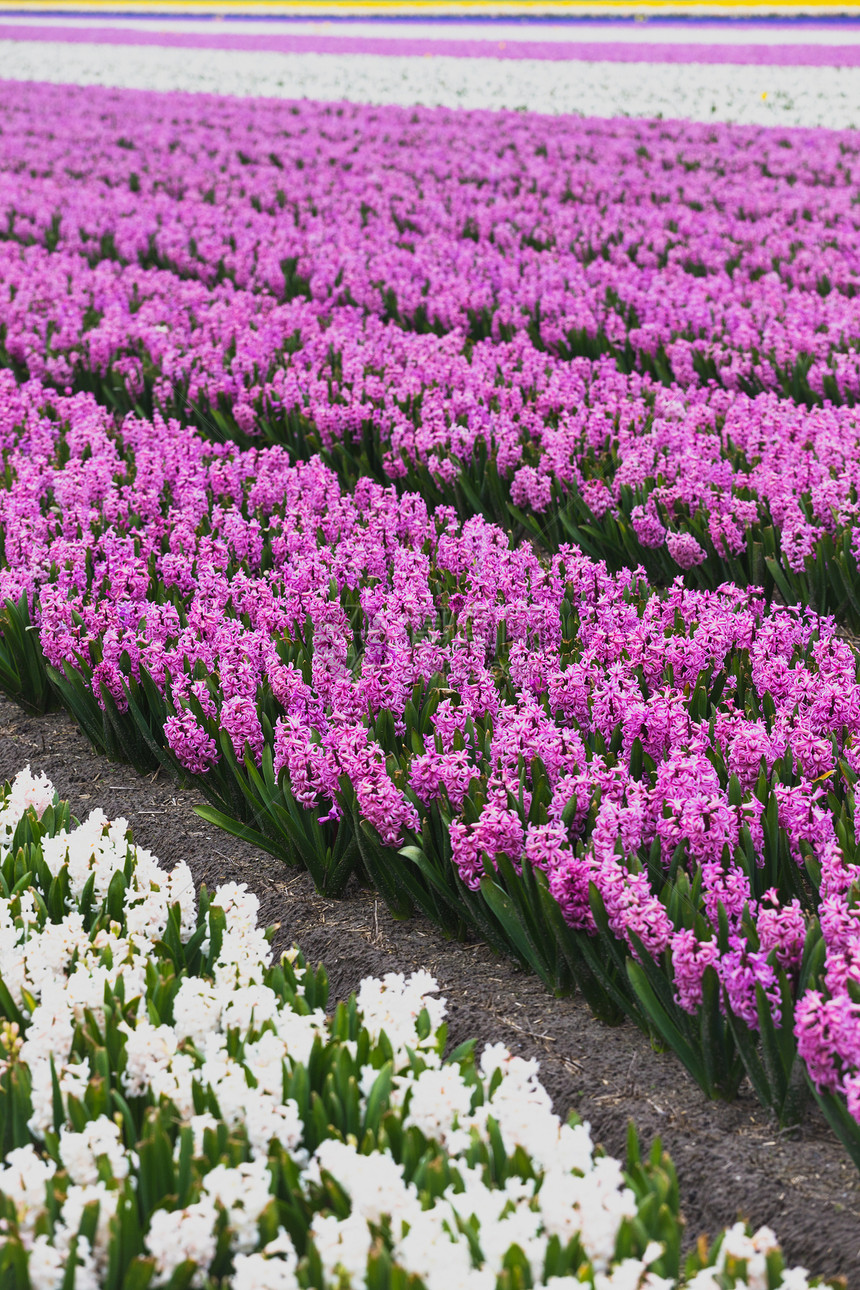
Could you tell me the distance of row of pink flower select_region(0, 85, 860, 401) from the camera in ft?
27.4

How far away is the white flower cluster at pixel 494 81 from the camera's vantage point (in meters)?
22.2

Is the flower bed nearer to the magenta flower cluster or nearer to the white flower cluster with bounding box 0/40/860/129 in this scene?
the magenta flower cluster

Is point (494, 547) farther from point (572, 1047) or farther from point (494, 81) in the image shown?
point (494, 81)

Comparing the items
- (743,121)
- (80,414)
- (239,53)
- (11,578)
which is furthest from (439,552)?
(239,53)

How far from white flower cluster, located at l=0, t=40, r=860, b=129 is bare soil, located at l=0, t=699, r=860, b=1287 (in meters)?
19.4

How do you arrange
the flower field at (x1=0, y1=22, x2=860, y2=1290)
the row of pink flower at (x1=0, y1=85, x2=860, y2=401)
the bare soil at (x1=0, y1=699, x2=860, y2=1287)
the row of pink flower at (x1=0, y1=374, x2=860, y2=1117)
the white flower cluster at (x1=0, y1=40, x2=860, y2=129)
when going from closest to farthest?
1. the flower field at (x1=0, y1=22, x2=860, y2=1290)
2. the bare soil at (x1=0, y1=699, x2=860, y2=1287)
3. the row of pink flower at (x1=0, y1=374, x2=860, y2=1117)
4. the row of pink flower at (x1=0, y1=85, x2=860, y2=401)
5. the white flower cluster at (x1=0, y1=40, x2=860, y2=129)

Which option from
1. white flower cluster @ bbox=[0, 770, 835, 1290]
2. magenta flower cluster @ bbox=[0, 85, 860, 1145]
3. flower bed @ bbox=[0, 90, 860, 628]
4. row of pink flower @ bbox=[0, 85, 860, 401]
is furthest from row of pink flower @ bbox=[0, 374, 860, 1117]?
row of pink flower @ bbox=[0, 85, 860, 401]

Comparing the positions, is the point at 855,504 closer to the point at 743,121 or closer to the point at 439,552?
the point at 439,552

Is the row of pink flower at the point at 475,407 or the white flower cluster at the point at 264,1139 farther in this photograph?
the row of pink flower at the point at 475,407

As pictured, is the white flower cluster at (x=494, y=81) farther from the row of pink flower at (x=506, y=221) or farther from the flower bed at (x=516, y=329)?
the flower bed at (x=516, y=329)

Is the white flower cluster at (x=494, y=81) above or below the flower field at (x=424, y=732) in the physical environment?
above

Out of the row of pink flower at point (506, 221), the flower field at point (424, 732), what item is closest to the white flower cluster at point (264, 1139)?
the flower field at point (424, 732)

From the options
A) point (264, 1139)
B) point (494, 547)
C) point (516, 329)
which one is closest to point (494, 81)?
point (516, 329)

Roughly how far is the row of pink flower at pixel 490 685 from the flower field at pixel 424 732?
0.05ft
